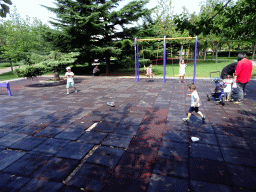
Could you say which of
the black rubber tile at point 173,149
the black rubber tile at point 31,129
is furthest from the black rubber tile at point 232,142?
the black rubber tile at point 31,129

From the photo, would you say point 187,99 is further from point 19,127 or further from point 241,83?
point 19,127

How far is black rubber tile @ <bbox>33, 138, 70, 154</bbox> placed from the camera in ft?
13.0

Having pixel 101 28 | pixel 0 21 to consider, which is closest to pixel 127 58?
pixel 101 28

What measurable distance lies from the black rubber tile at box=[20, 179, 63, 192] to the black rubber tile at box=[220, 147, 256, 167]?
3.22 metres

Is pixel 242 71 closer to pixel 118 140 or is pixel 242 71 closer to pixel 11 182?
pixel 118 140

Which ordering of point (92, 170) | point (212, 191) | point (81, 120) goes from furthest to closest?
point (81, 120), point (92, 170), point (212, 191)

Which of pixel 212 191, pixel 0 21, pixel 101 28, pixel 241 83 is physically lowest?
pixel 212 191

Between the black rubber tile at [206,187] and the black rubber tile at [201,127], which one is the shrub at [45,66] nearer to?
the black rubber tile at [201,127]

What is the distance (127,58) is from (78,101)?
38.7ft

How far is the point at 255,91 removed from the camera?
29.8 ft

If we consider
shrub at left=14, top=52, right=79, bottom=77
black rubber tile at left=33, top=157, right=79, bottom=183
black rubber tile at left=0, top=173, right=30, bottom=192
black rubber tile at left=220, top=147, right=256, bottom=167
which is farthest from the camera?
shrub at left=14, top=52, right=79, bottom=77

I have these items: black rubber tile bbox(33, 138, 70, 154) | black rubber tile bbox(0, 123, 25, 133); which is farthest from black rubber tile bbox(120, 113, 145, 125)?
black rubber tile bbox(0, 123, 25, 133)

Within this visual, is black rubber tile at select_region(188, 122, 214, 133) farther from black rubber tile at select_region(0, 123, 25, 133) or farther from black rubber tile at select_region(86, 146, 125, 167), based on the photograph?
black rubber tile at select_region(0, 123, 25, 133)

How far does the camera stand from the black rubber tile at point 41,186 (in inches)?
110
